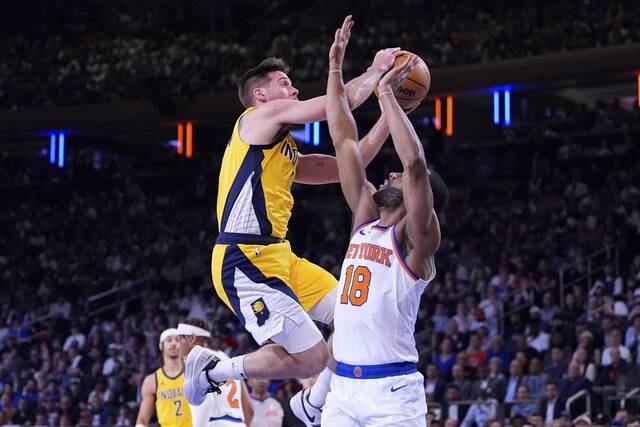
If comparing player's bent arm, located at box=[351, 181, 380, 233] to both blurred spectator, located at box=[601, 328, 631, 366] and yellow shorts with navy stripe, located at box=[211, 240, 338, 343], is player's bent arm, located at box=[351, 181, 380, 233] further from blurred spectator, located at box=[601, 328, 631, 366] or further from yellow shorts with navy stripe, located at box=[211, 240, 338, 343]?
blurred spectator, located at box=[601, 328, 631, 366]

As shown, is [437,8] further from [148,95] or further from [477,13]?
[148,95]

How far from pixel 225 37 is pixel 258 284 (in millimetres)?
20321

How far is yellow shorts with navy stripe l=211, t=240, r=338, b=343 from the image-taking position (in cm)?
671

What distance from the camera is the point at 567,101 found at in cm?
2705

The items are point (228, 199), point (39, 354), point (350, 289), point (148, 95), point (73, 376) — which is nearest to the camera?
point (350, 289)

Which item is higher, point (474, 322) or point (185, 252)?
point (185, 252)

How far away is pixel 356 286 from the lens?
6016 mm

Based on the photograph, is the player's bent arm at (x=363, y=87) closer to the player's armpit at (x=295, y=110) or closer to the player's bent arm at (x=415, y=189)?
the player's armpit at (x=295, y=110)

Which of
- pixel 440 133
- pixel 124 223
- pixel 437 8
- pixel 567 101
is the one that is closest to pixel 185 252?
pixel 124 223

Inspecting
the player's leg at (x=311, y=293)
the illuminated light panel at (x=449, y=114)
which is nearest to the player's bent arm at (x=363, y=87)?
the player's leg at (x=311, y=293)

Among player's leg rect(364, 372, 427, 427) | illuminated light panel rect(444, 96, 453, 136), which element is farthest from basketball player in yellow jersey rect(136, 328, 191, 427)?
illuminated light panel rect(444, 96, 453, 136)

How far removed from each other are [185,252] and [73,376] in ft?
19.0

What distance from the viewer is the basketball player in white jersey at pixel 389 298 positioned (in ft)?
19.0

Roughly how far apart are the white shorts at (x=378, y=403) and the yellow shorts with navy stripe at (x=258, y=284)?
919 mm
